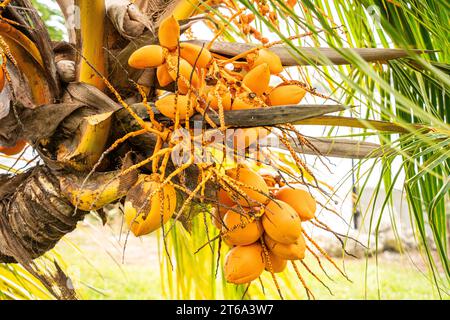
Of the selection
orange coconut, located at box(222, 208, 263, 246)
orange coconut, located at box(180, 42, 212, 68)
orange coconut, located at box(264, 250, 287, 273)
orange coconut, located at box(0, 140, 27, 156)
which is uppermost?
orange coconut, located at box(180, 42, 212, 68)

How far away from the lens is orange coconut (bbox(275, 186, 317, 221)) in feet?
2.44

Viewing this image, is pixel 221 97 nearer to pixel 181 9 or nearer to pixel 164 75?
pixel 164 75

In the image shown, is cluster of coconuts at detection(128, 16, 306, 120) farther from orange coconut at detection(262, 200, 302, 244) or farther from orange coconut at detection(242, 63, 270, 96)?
orange coconut at detection(262, 200, 302, 244)

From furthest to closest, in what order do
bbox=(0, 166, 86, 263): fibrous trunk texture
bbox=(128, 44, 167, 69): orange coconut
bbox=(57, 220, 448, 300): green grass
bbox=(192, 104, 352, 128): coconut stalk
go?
bbox=(57, 220, 448, 300): green grass, bbox=(0, 166, 86, 263): fibrous trunk texture, bbox=(128, 44, 167, 69): orange coconut, bbox=(192, 104, 352, 128): coconut stalk

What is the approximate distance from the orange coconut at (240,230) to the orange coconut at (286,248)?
0.06ft

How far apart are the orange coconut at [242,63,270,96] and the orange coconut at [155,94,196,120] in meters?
0.07

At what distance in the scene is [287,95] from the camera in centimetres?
72

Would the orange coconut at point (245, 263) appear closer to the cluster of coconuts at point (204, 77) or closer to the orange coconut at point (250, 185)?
the orange coconut at point (250, 185)

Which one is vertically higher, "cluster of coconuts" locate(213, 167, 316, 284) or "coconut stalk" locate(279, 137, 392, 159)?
"coconut stalk" locate(279, 137, 392, 159)

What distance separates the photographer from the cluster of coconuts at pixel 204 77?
67 centimetres

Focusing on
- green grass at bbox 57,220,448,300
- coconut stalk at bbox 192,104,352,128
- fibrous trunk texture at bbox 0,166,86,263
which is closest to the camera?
coconut stalk at bbox 192,104,352,128

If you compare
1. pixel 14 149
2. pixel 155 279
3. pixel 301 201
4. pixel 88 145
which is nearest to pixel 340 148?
pixel 301 201

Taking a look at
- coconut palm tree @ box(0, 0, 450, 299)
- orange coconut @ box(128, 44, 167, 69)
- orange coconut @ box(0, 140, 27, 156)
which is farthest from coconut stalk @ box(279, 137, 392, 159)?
orange coconut @ box(0, 140, 27, 156)
